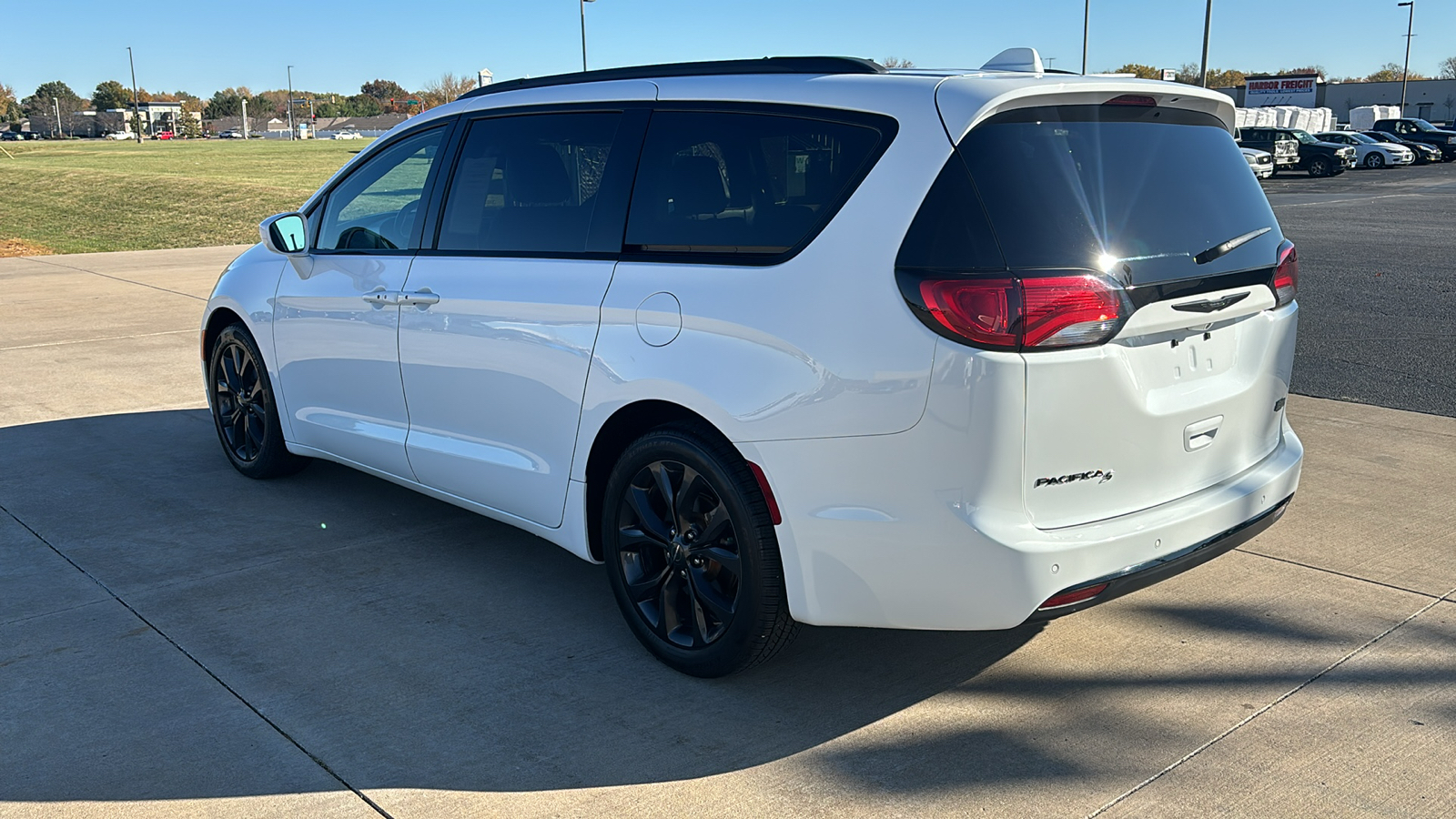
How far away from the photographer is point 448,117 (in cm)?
482

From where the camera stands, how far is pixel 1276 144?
4066 cm

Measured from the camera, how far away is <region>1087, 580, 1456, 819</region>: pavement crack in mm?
3084

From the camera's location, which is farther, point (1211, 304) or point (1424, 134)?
point (1424, 134)

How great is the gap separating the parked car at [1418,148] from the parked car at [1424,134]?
86cm

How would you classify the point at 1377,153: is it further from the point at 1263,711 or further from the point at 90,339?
the point at 1263,711

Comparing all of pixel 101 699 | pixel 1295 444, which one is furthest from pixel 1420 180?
pixel 101 699

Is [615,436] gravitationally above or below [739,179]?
below

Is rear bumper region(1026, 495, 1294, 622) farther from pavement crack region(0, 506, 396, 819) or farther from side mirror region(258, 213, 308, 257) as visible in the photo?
side mirror region(258, 213, 308, 257)

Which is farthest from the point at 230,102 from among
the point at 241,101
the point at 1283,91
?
the point at 1283,91

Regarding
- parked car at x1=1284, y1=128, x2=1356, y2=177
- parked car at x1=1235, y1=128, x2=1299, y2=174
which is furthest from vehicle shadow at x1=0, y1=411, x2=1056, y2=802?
parked car at x1=1284, y1=128, x2=1356, y2=177

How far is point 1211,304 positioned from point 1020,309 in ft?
2.38

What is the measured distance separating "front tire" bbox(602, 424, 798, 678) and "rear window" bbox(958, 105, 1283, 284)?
1054mm

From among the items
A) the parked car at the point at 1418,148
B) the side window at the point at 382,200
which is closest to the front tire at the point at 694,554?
the side window at the point at 382,200

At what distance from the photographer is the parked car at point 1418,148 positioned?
162ft
